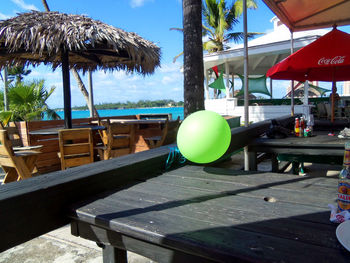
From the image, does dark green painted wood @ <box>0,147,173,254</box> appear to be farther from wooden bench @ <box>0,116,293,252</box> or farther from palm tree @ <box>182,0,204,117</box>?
palm tree @ <box>182,0,204,117</box>

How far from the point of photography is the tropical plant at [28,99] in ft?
25.8

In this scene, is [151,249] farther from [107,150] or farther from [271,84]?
[271,84]

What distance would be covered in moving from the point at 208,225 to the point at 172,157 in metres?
1.01

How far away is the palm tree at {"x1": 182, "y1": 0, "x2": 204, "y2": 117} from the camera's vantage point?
13.7 ft

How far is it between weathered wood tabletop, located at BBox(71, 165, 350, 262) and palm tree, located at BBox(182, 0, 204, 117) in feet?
9.17

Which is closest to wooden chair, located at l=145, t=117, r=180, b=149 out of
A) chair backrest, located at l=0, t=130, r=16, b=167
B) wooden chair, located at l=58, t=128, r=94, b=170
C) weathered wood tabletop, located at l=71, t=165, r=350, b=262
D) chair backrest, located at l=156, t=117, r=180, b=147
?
chair backrest, located at l=156, t=117, r=180, b=147

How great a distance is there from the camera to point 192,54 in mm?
4223

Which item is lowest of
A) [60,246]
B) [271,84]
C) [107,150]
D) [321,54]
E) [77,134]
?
[60,246]

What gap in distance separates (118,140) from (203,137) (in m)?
3.01

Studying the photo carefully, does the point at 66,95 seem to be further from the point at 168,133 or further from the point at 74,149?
the point at 168,133

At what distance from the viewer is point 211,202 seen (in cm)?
128

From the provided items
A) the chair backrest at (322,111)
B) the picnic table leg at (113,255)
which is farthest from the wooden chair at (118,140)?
the chair backrest at (322,111)

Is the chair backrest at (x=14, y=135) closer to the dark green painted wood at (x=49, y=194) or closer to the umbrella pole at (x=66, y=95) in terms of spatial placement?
the umbrella pole at (x=66, y=95)

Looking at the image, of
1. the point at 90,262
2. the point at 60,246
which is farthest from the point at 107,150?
the point at 90,262
